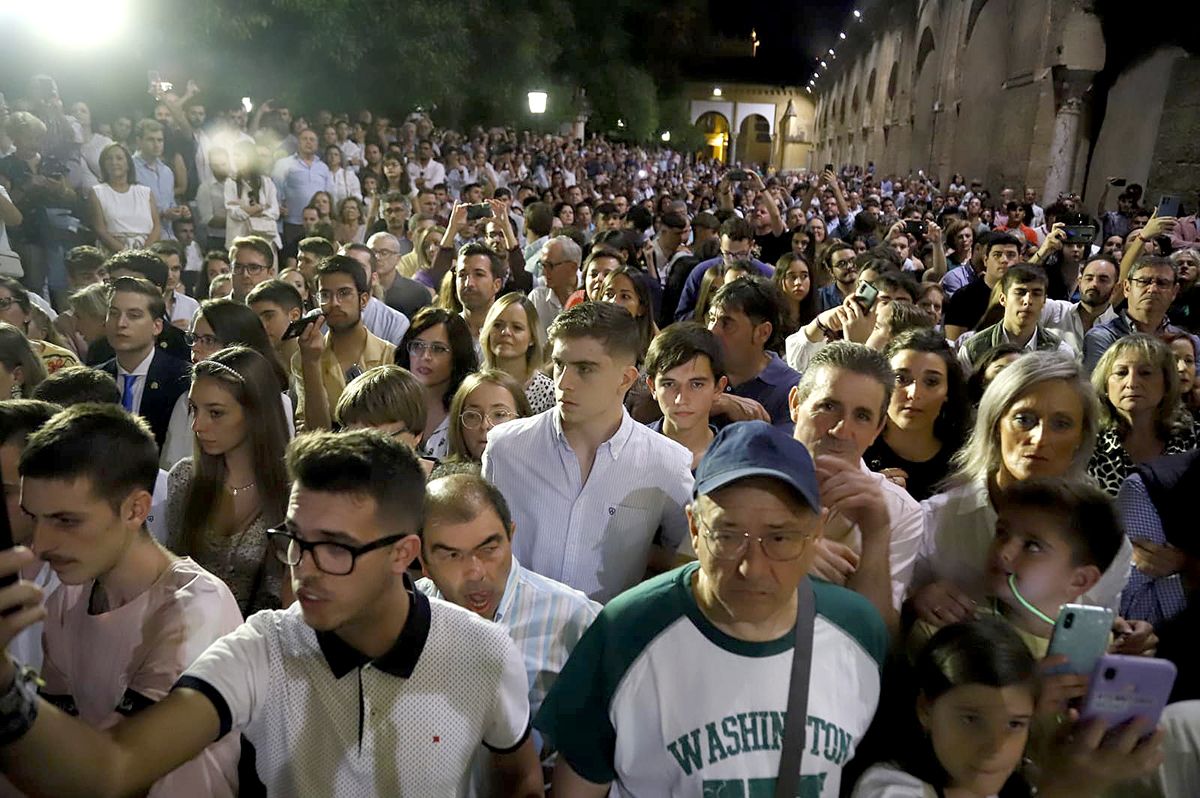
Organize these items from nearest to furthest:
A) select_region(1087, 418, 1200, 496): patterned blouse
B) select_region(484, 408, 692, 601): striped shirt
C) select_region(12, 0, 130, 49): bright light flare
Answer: select_region(484, 408, 692, 601): striped shirt
select_region(1087, 418, 1200, 496): patterned blouse
select_region(12, 0, 130, 49): bright light flare

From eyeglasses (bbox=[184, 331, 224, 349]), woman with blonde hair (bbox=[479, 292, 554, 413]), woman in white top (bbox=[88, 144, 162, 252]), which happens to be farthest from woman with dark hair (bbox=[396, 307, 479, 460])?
woman in white top (bbox=[88, 144, 162, 252])

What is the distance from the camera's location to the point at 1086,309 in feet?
21.4

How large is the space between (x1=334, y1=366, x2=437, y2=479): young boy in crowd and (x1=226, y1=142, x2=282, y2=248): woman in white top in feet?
20.7

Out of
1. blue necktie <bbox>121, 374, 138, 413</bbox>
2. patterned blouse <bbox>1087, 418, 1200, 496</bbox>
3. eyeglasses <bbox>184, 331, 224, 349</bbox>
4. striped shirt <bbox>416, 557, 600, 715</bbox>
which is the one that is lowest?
patterned blouse <bbox>1087, 418, 1200, 496</bbox>

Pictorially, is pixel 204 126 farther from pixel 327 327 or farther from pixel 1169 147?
pixel 1169 147

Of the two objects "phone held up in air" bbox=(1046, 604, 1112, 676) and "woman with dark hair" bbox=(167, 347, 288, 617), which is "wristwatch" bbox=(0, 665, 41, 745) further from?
"phone held up in air" bbox=(1046, 604, 1112, 676)

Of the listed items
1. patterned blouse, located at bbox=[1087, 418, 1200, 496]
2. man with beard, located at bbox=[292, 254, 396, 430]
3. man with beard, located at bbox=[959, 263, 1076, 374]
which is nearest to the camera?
patterned blouse, located at bbox=[1087, 418, 1200, 496]

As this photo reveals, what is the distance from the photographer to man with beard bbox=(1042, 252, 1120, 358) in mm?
6168

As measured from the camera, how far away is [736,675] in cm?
187

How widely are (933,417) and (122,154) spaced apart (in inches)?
307

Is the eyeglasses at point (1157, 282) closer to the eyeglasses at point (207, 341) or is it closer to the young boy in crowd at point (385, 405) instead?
the young boy in crowd at point (385, 405)

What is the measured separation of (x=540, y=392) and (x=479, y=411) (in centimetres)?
96

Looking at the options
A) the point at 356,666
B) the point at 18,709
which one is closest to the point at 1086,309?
the point at 356,666

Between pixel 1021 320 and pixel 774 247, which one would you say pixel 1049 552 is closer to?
pixel 1021 320
